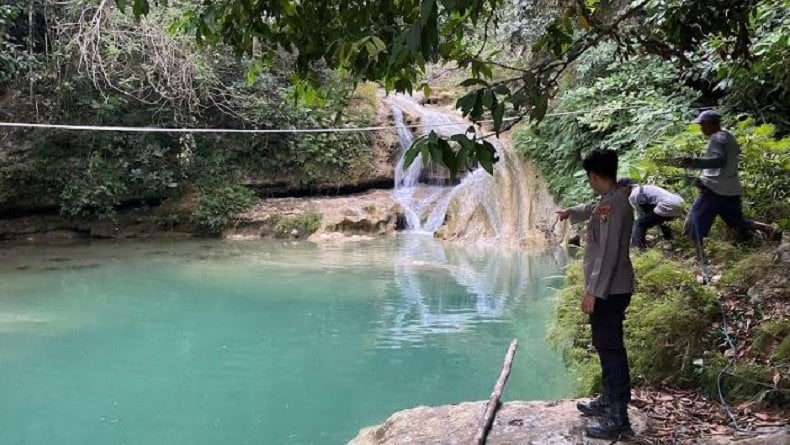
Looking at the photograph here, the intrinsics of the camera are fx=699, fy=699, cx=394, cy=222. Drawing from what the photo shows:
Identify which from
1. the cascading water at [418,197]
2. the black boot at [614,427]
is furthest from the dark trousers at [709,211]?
the cascading water at [418,197]

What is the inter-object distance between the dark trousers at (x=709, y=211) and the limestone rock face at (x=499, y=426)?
205 cm

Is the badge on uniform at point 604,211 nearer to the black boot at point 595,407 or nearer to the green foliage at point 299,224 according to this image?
the black boot at point 595,407

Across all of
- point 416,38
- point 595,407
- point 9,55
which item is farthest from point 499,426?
point 9,55

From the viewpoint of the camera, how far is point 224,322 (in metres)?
7.17

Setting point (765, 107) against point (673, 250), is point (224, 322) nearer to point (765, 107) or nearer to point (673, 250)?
point (673, 250)

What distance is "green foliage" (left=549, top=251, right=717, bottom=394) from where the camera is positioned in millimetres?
3973

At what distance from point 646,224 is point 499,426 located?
306 cm

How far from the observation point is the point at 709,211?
4.93 metres

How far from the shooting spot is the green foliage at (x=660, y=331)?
13.0ft

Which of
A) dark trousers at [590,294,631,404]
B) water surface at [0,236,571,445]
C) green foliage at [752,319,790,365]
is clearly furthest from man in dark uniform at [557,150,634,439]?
water surface at [0,236,571,445]

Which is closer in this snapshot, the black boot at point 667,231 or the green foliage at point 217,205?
the black boot at point 667,231

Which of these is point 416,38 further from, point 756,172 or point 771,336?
point 756,172

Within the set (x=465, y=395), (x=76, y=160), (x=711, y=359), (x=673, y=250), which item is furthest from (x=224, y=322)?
(x=76, y=160)

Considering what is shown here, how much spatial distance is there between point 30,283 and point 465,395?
6167mm
